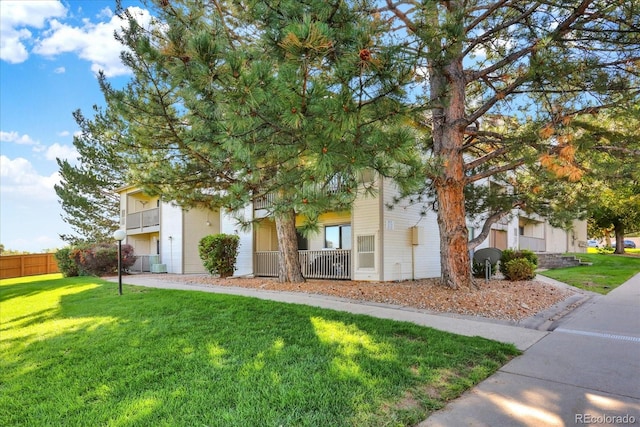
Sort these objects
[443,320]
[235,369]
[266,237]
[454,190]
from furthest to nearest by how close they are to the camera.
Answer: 1. [266,237]
2. [454,190]
3. [443,320]
4. [235,369]

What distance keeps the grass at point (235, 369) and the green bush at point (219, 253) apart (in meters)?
6.97

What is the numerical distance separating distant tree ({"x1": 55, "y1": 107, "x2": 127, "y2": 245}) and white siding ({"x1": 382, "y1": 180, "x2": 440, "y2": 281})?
19.6 m

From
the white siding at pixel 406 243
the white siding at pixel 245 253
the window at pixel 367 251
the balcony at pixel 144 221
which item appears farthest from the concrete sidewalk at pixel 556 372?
the balcony at pixel 144 221

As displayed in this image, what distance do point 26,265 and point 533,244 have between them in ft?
113

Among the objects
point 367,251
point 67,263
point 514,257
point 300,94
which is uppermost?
point 300,94

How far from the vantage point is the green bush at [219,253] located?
13.6 m

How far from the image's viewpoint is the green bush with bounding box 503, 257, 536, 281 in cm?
1153

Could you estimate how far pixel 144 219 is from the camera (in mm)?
20578

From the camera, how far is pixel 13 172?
26641mm

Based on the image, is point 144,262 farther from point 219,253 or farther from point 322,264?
point 322,264

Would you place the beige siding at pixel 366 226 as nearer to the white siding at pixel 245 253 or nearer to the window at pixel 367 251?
the window at pixel 367 251

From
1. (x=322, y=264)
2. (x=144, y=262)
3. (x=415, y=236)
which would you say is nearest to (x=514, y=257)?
(x=415, y=236)

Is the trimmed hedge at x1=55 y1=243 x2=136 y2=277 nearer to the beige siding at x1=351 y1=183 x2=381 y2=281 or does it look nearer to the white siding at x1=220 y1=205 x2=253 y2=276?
the white siding at x1=220 y1=205 x2=253 y2=276

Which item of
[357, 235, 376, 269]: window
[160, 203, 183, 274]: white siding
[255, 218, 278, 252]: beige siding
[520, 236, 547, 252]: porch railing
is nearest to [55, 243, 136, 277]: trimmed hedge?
[160, 203, 183, 274]: white siding
